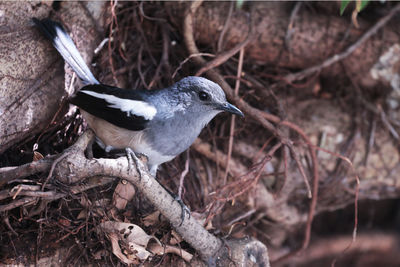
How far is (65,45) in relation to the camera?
277cm

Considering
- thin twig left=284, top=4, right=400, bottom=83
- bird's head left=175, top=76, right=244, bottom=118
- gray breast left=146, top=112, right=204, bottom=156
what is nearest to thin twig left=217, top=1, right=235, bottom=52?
thin twig left=284, top=4, right=400, bottom=83

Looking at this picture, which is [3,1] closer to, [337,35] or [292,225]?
[337,35]

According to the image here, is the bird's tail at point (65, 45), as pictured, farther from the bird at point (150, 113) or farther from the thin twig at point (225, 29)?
the thin twig at point (225, 29)

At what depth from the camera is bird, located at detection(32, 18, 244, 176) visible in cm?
251

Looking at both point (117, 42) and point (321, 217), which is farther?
point (321, 217)

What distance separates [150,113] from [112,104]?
23cm

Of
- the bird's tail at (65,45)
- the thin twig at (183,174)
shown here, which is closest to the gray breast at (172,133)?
the thin twig at (183,174)

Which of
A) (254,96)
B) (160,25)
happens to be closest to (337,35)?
(254,96)

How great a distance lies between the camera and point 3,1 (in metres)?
2.64

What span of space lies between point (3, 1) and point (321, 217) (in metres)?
3.69

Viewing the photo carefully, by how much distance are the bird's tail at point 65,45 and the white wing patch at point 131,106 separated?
10.8 inches

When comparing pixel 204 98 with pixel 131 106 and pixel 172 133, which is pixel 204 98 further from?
pixel 131 106

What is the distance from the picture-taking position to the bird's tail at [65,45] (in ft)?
9.02

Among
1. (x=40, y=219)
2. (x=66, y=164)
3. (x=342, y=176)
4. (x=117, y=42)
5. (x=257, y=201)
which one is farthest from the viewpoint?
(x=342, y=176)
